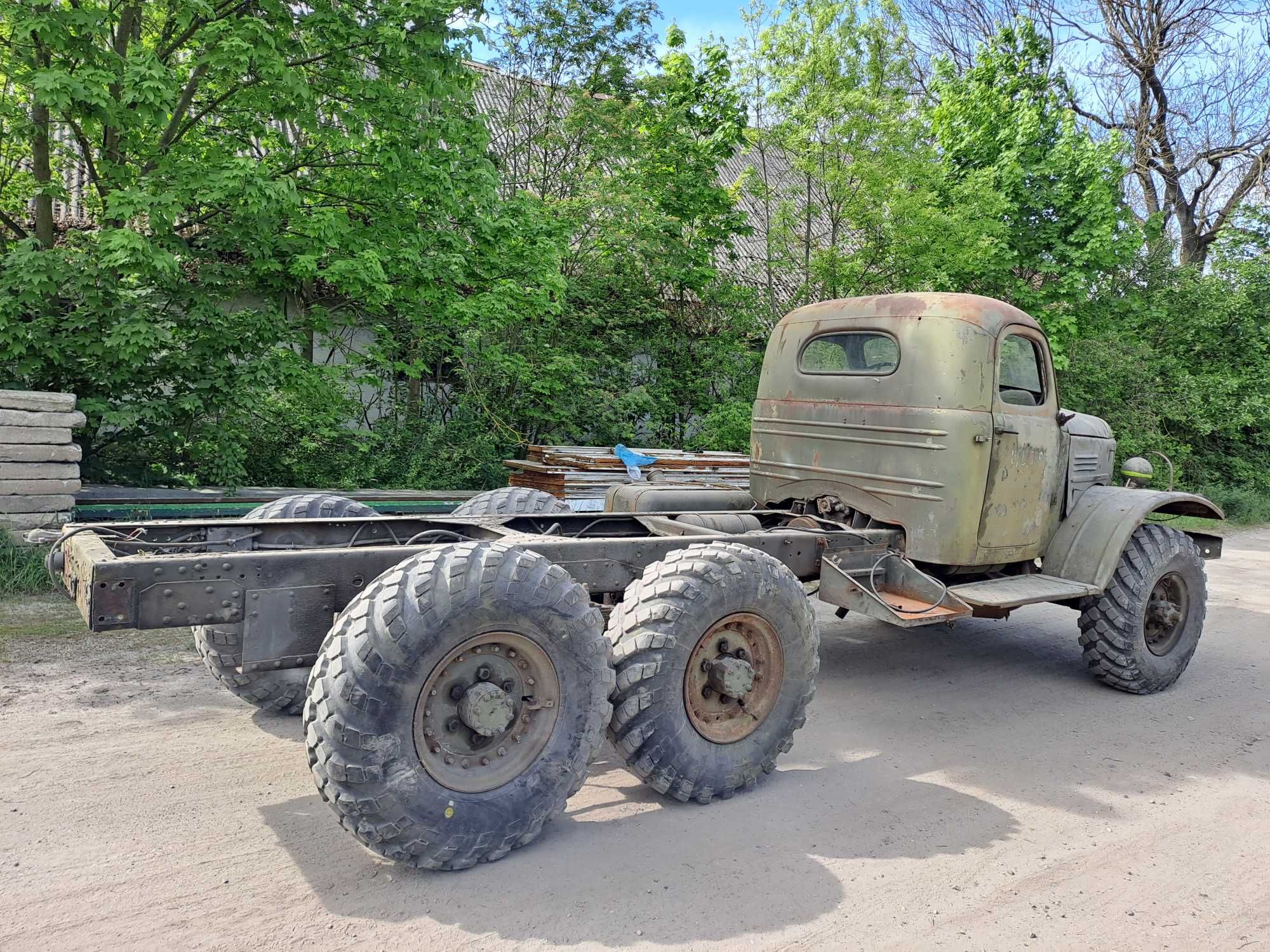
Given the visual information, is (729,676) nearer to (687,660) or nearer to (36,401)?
(687,660)

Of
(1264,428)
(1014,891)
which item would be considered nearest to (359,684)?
(1014,891)

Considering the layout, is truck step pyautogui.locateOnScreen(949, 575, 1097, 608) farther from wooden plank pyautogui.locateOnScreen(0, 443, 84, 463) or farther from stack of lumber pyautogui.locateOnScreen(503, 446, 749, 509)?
wooden plank pyautogui.locateOnScreen(0, 443, 84, 463)

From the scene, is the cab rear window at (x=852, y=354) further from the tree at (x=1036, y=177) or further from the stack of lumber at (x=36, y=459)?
the tree at (x=1036, y=177)

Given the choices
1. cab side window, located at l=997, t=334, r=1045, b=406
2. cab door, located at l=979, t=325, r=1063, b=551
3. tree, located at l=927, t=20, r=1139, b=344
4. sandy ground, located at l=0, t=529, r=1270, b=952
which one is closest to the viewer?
sandy ground, located at l=0, t=529, r=1270, b=952

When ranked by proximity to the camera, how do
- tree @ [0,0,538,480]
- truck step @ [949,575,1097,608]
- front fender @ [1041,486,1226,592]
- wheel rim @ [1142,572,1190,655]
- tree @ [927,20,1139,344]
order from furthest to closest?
tree @ [927,20,1139,344] → tree @ [0,0,538,480] → wheel rim @ [1142,572,1190,655] → front fender @ [1041,486,1226,592] → truck step @ [949,575,1097,608]

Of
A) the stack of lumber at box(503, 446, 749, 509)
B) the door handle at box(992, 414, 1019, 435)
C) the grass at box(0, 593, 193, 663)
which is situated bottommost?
the grass at box(0, 593, 193, 663)

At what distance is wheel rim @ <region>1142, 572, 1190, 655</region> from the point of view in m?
6.05

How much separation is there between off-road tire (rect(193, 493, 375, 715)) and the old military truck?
16 millimetres

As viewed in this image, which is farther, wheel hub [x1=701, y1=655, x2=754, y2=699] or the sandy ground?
wheel hub [x1=701, y1=655, x2=754, y2=699]

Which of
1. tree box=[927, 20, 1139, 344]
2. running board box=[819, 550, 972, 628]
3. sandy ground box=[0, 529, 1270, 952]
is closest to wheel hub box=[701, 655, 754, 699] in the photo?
sandy ground box=[0, 529, 1270, 952]

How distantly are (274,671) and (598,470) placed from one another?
6.36 metres

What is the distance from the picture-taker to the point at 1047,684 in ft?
19.7

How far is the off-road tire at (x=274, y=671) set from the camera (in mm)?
4270

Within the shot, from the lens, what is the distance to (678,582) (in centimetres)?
381
